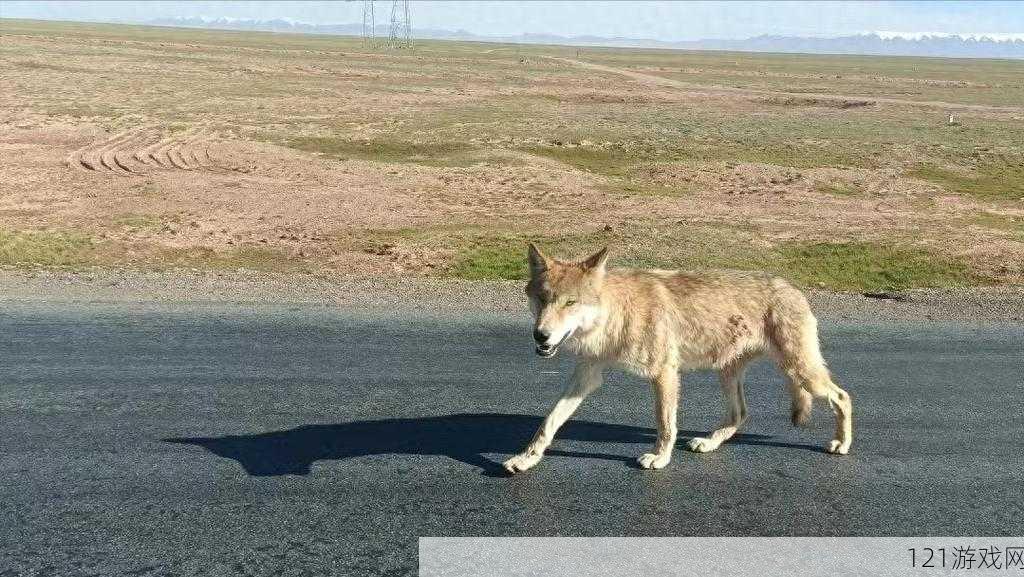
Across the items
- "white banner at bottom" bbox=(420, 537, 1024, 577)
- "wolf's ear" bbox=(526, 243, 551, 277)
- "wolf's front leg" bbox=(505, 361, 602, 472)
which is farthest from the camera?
"wolf's front leg" bbox=(505, 361, 602, 472)

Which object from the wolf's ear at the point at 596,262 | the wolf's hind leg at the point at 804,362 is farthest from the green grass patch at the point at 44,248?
the wolf's hind leg at the point at 804,362

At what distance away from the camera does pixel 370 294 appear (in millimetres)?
12883

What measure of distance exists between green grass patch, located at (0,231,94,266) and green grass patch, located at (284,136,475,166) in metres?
14.6

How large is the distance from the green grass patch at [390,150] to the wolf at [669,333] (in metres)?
25.2

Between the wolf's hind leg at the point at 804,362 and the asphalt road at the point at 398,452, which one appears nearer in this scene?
the asphalt road at the point at 398,452

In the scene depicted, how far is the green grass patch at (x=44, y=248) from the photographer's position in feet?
53.1

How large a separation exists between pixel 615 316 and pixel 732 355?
3.35 feet

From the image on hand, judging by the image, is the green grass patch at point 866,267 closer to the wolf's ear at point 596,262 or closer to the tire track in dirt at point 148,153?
the wolf's ear at point 596,262

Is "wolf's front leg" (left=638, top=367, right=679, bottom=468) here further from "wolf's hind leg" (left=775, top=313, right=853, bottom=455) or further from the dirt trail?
the dirt trail

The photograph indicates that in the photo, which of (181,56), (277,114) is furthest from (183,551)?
(181,56)

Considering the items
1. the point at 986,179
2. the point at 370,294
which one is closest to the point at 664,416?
the point at 370,294

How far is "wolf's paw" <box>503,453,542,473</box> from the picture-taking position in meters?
6.63

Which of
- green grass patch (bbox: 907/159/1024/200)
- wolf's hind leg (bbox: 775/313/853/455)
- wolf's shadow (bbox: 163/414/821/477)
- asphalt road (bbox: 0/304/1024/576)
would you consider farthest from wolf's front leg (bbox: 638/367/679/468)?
green grass patch (bbox: 907/159/1024/200)

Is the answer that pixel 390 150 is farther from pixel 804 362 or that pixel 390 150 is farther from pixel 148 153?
pixel 804 362
